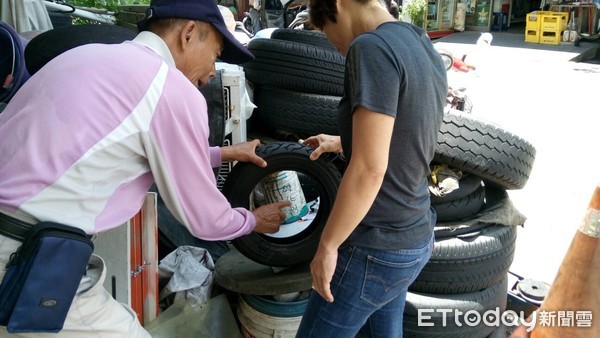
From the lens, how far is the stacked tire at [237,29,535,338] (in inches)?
105

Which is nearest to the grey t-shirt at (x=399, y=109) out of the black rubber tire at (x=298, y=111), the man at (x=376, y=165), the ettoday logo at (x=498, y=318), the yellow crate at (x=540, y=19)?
the man at (x=376, y=165)

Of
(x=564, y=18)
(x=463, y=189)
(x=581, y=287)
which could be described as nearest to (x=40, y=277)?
(x=581, y=287)

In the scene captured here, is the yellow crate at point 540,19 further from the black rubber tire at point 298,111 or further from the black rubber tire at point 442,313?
the black rubber tire at point 442,313

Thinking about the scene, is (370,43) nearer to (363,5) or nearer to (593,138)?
(363,5)

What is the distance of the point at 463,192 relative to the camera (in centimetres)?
284

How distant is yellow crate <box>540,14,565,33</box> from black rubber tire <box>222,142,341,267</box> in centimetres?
1483

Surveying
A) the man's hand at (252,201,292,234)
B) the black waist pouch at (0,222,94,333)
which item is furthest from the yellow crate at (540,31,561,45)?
the black waist pouch at (0,222,94,333)

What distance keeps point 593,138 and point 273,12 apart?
24.0 ft

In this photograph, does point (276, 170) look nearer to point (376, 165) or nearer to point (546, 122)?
point (376, 165)

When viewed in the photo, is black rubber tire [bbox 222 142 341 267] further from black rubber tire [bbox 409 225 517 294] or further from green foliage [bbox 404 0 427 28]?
green foliage [bbox 404 0 427 28]

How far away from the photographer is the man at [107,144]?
1.31 m

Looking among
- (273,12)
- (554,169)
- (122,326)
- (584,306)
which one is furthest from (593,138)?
(273,12)

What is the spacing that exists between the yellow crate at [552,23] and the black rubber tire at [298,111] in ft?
46.4

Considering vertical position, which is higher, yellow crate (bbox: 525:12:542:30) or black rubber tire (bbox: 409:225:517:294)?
yellow crate (bbox: 525:12:542:30)
